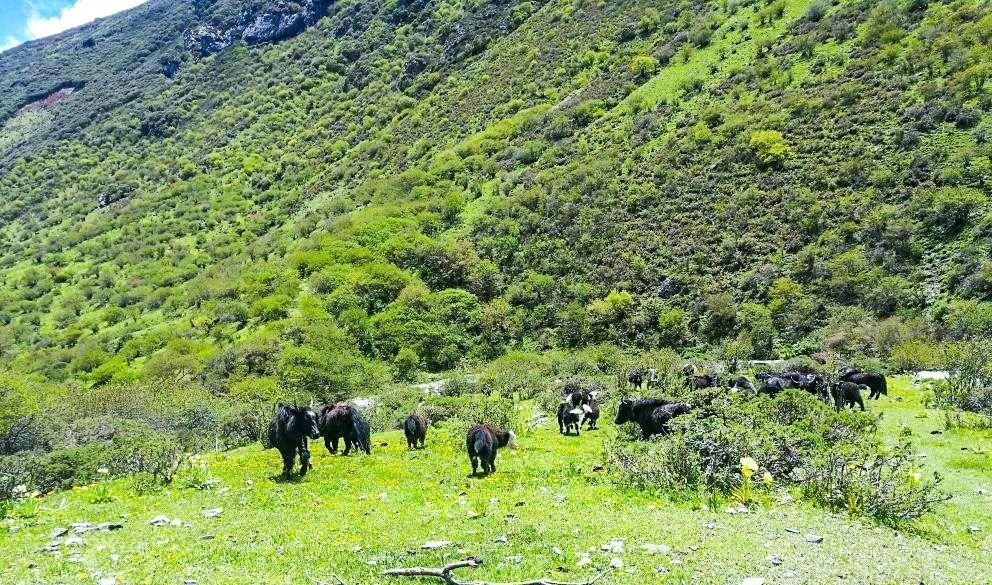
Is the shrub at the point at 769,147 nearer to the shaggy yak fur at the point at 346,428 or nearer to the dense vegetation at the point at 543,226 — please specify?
the dense vegetation at the point at 543,226

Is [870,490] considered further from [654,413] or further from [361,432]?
[361,432]

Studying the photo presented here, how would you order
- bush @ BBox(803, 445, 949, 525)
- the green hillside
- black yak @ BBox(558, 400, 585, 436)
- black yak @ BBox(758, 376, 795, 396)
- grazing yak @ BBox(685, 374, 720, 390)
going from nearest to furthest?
bush @ BBox(803, 445, 949, 525) → the green hillside → black yak @ BBox(558, 400, 585, 436) → black yak @ BBox(758, 376, 795, 396) → grazing yak @ BBox(685, 374, 720, 390)

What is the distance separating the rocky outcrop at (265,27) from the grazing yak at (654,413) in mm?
165315

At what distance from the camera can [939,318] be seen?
38375 millimetres

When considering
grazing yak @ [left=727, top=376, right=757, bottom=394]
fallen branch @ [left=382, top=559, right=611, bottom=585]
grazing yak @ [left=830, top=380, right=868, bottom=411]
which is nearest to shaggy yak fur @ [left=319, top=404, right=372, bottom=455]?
fallen branch @ [left=382, top=559, right=611, bottom=585]

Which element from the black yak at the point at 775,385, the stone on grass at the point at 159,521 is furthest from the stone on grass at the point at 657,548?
the black yak at the point at 775,385

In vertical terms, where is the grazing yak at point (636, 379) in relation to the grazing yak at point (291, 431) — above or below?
below

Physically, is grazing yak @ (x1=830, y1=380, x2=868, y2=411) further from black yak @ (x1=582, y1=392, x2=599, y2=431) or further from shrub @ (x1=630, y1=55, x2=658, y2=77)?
shrub @ (x1=630, y1=55, x2=658, y2=77)

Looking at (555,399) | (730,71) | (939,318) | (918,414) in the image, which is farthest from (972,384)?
(730,71)

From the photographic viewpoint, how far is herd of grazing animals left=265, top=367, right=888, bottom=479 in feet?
50.0

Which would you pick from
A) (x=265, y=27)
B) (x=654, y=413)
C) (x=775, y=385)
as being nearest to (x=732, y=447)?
(x=654, y=413)

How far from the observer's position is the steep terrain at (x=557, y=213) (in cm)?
4647

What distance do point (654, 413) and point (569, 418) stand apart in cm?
542

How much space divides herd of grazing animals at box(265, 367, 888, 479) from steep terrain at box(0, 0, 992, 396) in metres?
13.7
